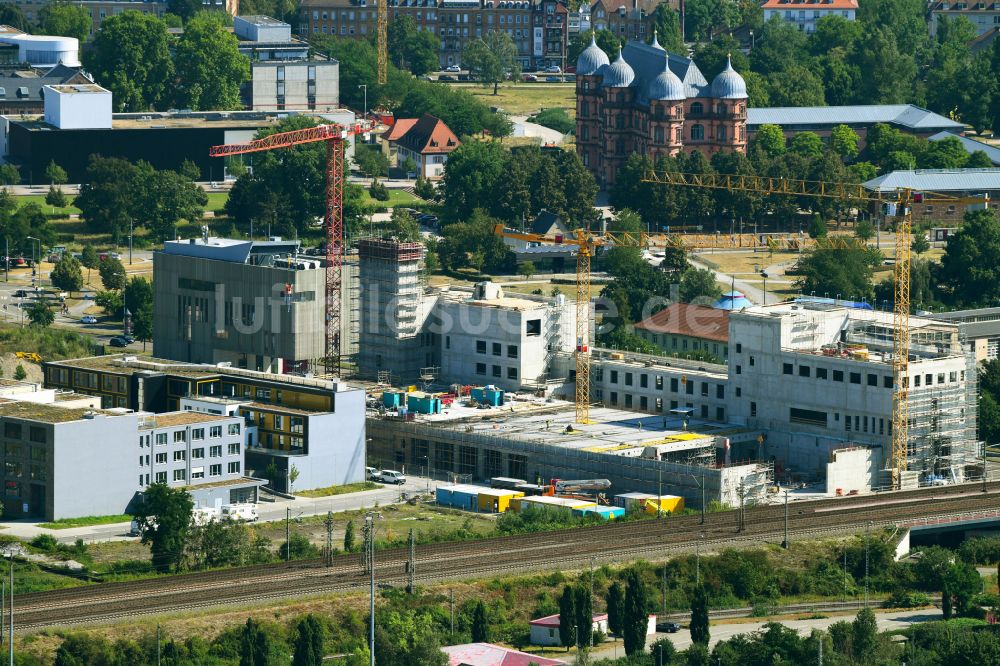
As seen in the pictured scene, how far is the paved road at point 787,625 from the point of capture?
13075cm

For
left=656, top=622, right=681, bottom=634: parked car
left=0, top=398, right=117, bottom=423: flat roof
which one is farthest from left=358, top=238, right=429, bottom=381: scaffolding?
left=656, top=622, right=681, bottom=634: parked car

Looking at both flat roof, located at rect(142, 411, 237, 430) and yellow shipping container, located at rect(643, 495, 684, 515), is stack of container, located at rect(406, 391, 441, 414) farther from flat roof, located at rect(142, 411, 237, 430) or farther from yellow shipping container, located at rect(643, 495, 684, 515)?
yellow shipping container, located at rect(643, 495, 684, 515)

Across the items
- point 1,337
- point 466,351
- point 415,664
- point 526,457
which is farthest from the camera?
point 1,337

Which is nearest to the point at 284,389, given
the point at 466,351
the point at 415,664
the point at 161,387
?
the point at 161,387

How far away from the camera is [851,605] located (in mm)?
140625

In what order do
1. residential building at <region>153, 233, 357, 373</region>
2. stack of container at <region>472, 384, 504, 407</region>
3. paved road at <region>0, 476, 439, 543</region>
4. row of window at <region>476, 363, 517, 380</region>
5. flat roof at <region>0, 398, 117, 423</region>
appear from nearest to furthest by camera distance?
1. paved road at <region>0, 476, 439, 543</region>
2. flat roof at <region>0, 398, 117, 423</region>
3. stack of container at <region>472, 384, 504, 407</region>
4. row of window at <region>476, 363, 517, 380</region>
5. residential building at <region>153, 233, 357, 373</region>

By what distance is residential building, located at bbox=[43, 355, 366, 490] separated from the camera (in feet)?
527

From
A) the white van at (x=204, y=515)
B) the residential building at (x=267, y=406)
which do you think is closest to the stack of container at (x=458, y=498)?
the residential building at (x=267, y=406)

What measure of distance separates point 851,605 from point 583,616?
17.1m

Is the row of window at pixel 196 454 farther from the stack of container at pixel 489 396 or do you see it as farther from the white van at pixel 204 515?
the stack of container at pixel 489 396

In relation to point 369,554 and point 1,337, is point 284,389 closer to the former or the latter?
point 369,554

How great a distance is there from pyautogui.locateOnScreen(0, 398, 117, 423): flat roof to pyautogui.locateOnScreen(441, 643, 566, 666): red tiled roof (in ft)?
112

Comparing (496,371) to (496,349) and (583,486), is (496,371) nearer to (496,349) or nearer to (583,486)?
(496,349)

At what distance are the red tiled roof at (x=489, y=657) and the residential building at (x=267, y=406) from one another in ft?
111
